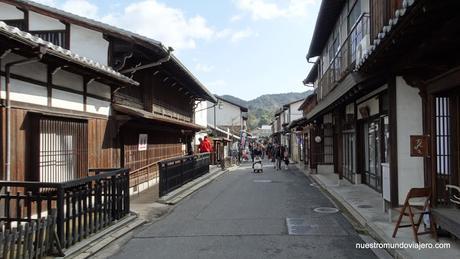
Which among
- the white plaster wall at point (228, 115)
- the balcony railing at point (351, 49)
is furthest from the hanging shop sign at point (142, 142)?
the white plaster wall at point (228, 115)

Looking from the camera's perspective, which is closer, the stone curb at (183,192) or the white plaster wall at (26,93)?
the white plaster wall at (26,93)

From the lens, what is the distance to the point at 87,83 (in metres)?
12.3

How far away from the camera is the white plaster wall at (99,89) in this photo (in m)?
12.7

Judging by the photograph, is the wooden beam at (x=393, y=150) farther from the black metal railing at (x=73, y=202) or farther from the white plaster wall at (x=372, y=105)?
the black metal railing at (x=73, y=202)

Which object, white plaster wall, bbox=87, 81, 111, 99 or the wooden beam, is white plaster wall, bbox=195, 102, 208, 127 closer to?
white plaster wall, bbox=87, 81, 111, 99

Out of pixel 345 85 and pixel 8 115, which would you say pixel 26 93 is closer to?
pixel 8 115

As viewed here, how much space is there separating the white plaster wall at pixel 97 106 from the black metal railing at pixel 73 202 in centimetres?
269

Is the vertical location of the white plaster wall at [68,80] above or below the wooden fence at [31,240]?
above

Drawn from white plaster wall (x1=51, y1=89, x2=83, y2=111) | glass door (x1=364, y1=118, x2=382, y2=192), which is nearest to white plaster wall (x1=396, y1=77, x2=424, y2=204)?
glass door (x1=364, y1=118, x2=382, y2=192)

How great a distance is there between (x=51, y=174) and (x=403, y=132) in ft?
25.8

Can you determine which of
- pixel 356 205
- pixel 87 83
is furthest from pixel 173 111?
pixel 356 205

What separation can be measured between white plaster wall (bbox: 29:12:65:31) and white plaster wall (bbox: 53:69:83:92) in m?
3.71

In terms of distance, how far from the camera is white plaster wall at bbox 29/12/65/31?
14.5 metres

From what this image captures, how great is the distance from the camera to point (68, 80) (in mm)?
11320
